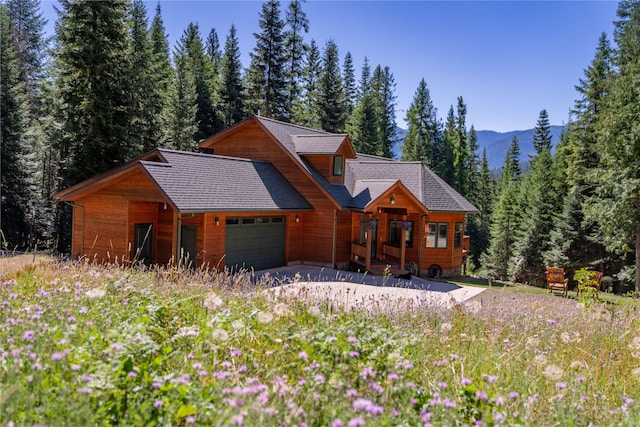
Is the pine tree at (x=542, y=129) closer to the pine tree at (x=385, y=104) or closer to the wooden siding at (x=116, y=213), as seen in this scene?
the pine tree at (x=385, y=104)

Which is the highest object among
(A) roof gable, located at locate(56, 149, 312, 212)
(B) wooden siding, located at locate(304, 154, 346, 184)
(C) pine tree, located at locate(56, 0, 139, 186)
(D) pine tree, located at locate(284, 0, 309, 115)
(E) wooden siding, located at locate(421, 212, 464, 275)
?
(D) pine tree, located at locate(284, 0, 309, 115)

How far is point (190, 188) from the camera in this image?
49.0ft

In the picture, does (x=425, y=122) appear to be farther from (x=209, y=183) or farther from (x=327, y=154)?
(x=209, y=183)

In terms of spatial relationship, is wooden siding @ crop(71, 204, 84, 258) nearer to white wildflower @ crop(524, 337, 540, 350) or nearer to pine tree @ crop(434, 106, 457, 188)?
white wildflower @ crop(524, 337, 540, 350)

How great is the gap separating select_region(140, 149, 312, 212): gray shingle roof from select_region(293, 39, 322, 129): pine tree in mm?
21517

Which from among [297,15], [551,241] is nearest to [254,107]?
[297,15]

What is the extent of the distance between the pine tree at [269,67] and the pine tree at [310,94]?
7.30ft

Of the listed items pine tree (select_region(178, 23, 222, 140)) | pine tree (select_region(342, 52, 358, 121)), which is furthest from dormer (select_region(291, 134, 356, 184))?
pine tree (select_region(342, 52, 358, 121))

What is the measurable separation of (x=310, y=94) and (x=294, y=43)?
6.97 m

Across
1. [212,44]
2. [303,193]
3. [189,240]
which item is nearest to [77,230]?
[189,240]

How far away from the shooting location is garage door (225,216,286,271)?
52.4ft

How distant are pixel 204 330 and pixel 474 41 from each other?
18.8m

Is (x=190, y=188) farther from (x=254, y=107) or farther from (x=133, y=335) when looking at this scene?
(x=254, y=107)

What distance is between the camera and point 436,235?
72.5 ft
